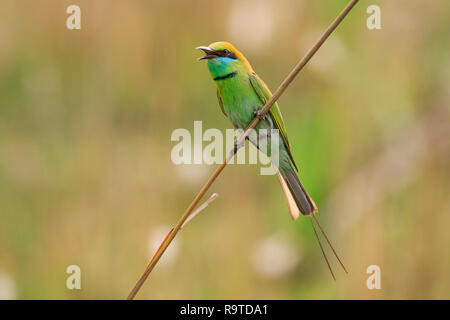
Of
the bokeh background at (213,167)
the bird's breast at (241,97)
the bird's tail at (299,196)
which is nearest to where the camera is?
the bird's tail at (299,196)

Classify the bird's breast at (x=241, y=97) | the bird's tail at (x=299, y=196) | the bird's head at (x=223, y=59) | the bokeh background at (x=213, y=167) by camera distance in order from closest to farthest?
the bird's tail at (x=299, y=196), the bird's head at (x=223, y=59), the bird's breast at (x=241, y=97), the bokeh background at (x=213, y=167)

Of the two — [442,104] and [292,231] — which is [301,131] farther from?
[442,104]

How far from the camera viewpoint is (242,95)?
2344 millimetres

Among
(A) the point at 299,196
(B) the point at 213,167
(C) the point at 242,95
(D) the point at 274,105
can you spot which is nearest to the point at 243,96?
(C) the point at 242,95

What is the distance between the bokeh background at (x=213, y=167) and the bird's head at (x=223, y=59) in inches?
16.8

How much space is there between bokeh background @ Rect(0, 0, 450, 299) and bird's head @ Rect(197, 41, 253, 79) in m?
0.43

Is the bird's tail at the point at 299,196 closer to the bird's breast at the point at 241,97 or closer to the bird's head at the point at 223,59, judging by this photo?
the bird's breast at the point at 241,97

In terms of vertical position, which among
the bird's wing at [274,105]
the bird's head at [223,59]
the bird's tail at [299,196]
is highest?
the bird's head at [223,59]

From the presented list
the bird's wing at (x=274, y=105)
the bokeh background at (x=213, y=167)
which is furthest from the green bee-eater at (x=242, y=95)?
the bokeh background at (x=213, y=167)

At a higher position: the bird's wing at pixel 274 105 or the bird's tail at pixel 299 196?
the bird's wing at pixel 274 105

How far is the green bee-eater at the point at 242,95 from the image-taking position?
225 centimetres

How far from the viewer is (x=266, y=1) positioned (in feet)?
9.61

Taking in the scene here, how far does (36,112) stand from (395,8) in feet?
5.97

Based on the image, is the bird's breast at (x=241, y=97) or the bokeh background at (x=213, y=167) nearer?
the bird's breast at (x=241, y=97)
